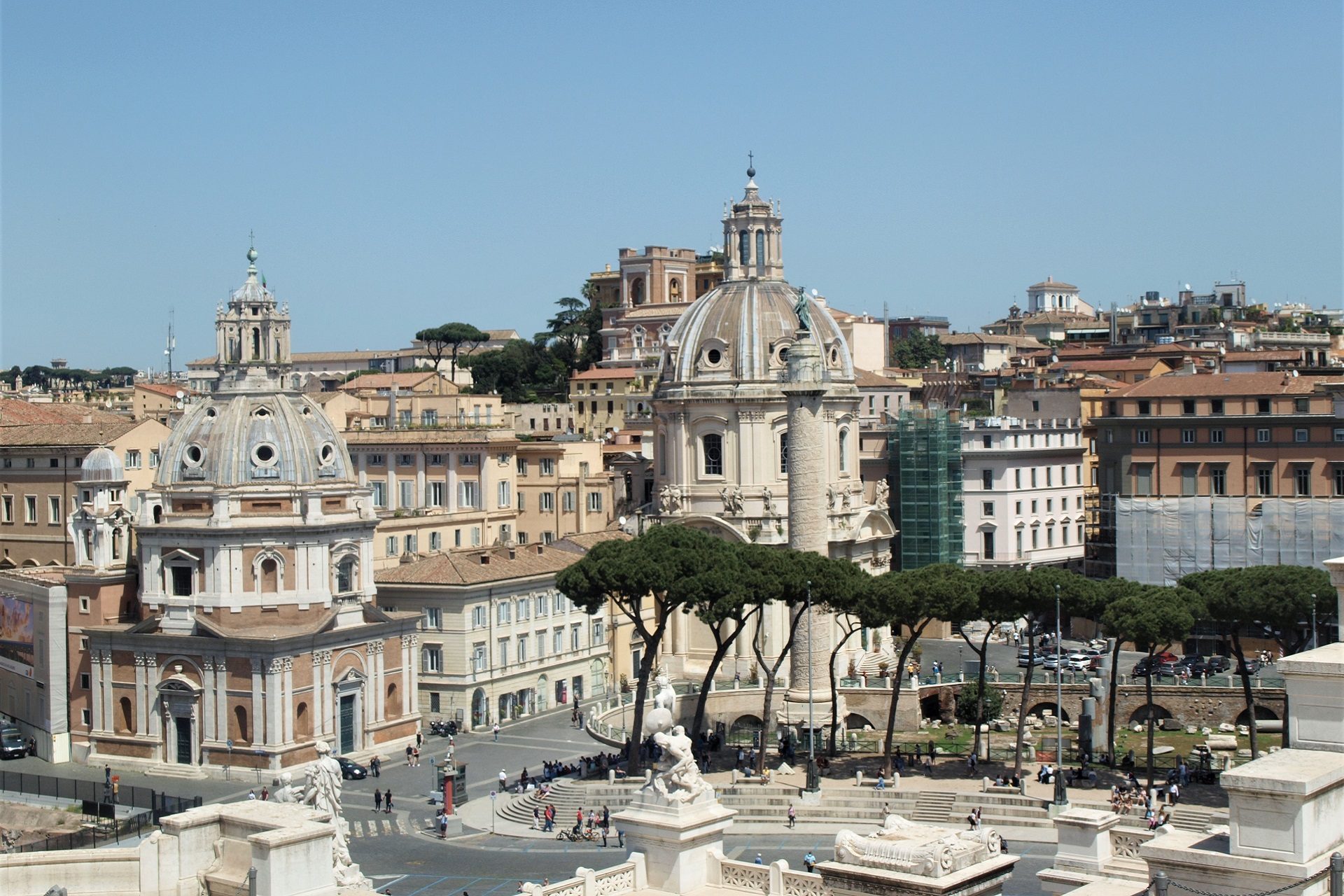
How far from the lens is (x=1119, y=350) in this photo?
110 meters

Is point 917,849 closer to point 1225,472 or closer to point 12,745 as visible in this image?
point 12,745

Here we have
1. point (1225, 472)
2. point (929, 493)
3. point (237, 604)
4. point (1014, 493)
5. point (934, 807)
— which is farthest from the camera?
point (1014, 493)

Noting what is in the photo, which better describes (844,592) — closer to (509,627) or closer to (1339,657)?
(509,627)

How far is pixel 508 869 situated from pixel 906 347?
94.0 m

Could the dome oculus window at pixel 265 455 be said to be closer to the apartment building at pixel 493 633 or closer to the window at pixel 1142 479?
the apartment building at pixel 493 633

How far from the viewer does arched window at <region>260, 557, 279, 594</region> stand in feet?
190

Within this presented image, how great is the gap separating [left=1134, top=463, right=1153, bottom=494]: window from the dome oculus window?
1387 inches

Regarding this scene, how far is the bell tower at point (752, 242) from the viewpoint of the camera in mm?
73562

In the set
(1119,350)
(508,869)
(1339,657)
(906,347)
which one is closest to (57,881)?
(1339,657)

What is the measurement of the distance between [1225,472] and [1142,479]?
3.35 meters

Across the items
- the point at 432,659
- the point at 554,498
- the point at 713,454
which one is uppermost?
the point at 713,454

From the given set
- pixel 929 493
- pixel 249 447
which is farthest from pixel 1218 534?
pixel 249 447

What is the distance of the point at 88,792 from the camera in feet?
173

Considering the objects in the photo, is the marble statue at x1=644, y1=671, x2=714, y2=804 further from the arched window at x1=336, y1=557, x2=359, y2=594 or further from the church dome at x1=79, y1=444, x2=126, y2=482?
the church dome at x1=79, y1=444, x2=126, y2=482
